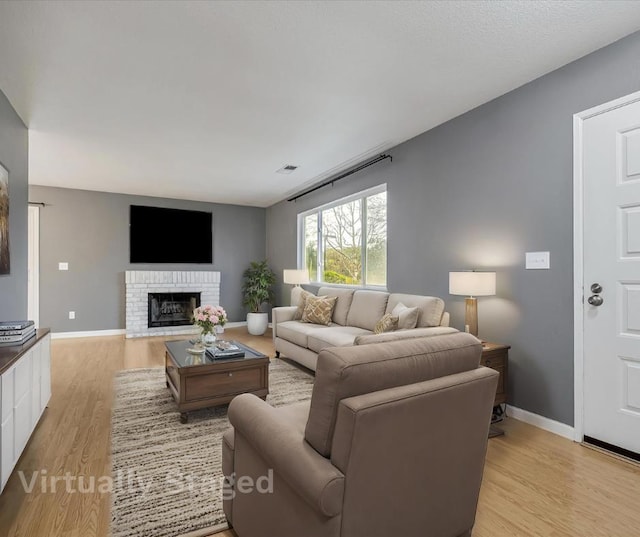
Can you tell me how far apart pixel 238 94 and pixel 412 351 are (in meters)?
2.53

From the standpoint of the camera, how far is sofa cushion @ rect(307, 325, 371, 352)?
360 cm

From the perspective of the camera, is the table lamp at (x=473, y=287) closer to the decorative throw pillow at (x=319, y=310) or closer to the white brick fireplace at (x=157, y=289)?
the decorative throw pillow at (x=319, y=310)

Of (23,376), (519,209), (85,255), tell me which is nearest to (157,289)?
(85,255)

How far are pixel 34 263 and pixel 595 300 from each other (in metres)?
7.19

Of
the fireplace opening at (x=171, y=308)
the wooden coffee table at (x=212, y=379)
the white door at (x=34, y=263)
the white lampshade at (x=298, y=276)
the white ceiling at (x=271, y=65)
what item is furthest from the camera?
the fireplace opening at (x=171, y=308)

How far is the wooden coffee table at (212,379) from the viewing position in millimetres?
2814

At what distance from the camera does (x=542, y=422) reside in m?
2.71

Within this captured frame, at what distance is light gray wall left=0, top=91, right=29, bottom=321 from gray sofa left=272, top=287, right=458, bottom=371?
2569mm

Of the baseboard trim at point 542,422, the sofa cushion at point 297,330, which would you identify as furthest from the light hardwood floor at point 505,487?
the sofa cushion at point 297,330

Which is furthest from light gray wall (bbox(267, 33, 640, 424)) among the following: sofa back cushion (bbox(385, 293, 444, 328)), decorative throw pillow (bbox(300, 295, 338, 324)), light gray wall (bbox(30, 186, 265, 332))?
light gray wall (bbox(30, 186, 265, 332))

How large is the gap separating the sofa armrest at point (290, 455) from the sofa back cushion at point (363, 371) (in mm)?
62

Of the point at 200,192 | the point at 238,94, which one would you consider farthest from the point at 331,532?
the point at 200,192

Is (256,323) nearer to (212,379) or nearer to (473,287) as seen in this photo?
(212,379)

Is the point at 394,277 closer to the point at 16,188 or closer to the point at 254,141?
the point at 254,141
